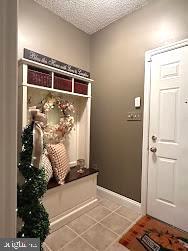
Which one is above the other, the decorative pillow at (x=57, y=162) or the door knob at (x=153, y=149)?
the door knob at (x=153, y=149)

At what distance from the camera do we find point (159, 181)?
2062 millimetres

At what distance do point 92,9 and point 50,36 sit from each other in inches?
27.3

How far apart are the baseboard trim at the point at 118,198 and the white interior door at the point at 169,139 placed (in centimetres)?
18

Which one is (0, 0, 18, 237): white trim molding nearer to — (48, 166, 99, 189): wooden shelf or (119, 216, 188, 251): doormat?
(48, 166, 99, 189): wooden shelf

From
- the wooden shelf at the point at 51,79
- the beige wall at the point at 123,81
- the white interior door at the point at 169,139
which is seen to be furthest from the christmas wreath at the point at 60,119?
the white interior door at the point at 169,139

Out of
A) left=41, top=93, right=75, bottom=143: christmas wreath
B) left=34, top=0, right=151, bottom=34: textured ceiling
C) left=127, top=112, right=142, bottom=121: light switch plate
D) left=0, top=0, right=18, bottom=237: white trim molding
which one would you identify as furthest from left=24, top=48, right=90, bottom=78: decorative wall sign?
left=0, top=0, right=18, bottom=237: white trim molding

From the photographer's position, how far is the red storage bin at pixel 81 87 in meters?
2.36

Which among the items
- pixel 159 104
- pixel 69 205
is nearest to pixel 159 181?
pixel 159 104

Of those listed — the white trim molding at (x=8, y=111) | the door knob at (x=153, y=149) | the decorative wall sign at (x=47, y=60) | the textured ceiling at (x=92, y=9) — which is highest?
the textured ceiling at (x=92, y=9)

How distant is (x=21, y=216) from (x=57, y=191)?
0.56m

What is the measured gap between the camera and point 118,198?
245 centimetres

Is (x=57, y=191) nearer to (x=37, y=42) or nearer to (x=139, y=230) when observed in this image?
(x=139, y=230)

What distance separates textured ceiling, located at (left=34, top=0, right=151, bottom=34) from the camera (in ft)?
7.07

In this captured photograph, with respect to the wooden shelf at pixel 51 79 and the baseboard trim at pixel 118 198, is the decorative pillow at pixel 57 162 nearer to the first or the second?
the wooden shelf at pixel 51 79
